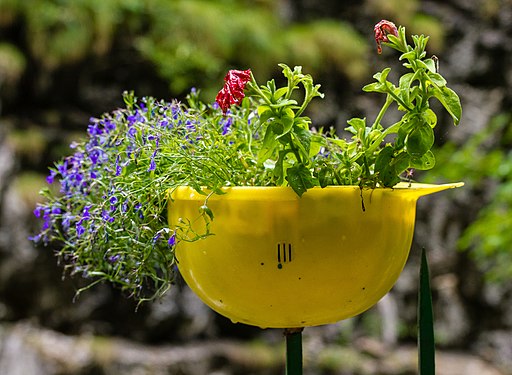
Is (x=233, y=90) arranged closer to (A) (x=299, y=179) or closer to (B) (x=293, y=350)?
(A) (x=299, y=179)

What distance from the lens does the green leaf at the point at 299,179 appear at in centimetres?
37

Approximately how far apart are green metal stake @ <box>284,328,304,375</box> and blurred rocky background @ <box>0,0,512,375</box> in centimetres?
114

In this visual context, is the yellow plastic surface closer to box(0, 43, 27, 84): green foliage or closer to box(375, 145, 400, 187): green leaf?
Answer: box(375, 145, 400, 187): green leaf

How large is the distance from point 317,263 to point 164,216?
0.14 meters

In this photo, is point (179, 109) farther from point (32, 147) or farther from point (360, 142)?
point (32, 147)

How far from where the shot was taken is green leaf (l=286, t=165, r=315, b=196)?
1.22 ft

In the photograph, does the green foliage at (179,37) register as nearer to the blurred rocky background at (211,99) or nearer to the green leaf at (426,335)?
the blurred rocky background at (211,99)

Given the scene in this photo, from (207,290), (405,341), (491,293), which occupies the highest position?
(207,290)

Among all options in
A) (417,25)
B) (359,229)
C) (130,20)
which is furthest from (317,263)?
(417,25)

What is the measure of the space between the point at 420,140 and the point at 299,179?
78mm

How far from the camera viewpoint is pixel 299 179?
1.23 ft

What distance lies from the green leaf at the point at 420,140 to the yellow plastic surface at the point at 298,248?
3 centimetres

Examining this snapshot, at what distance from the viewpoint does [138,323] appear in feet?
7.32

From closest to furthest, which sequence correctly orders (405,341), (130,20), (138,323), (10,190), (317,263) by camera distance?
(317,263) → (10,190) → (138,323) → (130,20) → (405,341)
